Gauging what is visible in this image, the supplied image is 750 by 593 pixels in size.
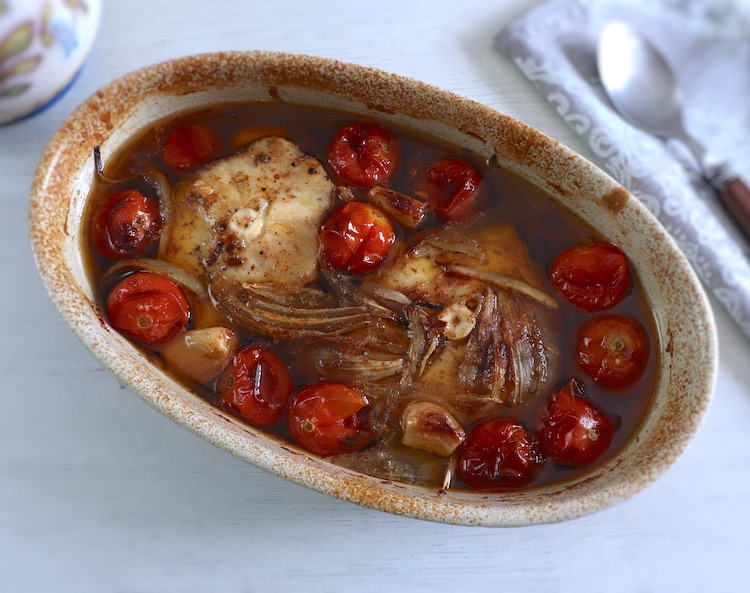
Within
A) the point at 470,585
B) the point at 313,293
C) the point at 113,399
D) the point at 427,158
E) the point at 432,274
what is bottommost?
the point at 470,585

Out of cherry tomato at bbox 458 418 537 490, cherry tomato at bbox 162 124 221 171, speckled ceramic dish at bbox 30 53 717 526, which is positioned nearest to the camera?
speckled ceramic dish at bbox 30 53 717 526

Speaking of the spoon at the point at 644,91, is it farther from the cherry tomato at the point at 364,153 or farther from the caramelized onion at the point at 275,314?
the caramelized onion at the point at 275,314

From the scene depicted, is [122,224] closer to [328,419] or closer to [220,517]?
[328,419]

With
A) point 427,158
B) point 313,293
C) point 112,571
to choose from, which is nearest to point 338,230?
point 313,293

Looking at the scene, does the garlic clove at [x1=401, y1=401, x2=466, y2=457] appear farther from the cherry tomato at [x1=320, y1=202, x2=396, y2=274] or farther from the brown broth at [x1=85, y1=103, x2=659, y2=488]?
the cherry tomato at [x1=320, y1=202, x2=396, y2=274]

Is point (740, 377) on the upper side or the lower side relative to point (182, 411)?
upper

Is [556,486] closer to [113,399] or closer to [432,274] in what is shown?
[432,274]

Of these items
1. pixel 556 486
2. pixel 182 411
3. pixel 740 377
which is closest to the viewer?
pixel 182 411

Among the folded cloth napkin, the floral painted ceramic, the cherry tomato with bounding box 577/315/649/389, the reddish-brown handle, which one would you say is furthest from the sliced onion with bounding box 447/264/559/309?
the floral painted ceramic
